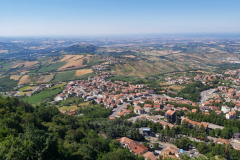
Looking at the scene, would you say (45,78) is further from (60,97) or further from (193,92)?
(193,92)

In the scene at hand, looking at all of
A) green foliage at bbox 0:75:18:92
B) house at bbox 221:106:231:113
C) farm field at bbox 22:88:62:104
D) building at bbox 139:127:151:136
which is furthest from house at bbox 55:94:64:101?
house at bbox 221:106:231:113

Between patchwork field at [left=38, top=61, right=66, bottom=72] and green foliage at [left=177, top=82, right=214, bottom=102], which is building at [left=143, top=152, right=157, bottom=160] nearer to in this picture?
green foliage at [left=177, top=82, right=214, bottom=102]

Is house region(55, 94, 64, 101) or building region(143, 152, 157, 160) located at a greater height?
building region(143, 152, 157, 160)

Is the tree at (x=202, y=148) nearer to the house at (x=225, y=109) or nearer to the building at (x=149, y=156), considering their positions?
the building at (x=149, y=156)

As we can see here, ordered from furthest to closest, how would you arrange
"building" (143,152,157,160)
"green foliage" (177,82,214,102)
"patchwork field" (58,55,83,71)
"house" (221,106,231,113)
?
"patchwork field" (58,55,83,71), "green foliage" (177,82,214,102), "house" (221,106,231,113), "building" (143,152,157,160)

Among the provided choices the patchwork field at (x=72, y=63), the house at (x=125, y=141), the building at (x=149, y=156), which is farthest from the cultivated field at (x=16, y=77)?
the building at (x=149, y=156)

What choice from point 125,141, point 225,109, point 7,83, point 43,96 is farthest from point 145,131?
point 7,83

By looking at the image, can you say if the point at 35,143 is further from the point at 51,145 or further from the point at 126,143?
the point at 126,143

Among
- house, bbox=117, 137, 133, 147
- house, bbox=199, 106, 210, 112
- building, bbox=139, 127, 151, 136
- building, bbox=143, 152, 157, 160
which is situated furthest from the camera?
house, bbox=199, 106, 210, 112

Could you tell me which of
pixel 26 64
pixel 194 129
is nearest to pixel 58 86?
pixel 194 129

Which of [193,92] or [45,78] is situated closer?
[193,92]
